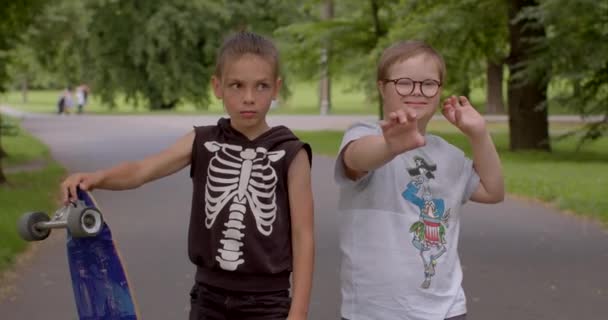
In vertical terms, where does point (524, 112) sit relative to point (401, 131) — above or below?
below

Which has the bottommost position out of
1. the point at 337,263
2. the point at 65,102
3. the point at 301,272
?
the point at 65,102

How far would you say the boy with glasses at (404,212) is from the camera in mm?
3160

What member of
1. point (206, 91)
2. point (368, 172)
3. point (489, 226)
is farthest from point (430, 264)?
point (206, 91)

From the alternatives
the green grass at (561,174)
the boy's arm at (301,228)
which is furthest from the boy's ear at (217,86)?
the green grass at (561,174)

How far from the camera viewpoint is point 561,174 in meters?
16.0

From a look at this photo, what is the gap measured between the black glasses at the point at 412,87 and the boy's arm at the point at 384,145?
0.74ft

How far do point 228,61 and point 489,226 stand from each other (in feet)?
25.2

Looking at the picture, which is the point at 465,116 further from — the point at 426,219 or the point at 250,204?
the point at 250,204

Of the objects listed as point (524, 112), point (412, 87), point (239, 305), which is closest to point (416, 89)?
point (412, 87)

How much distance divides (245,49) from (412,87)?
1.79ft

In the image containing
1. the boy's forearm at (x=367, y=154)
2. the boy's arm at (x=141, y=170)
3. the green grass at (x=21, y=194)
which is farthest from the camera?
the green grass at (x=21, y=194)

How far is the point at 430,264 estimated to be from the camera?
320 centimetres

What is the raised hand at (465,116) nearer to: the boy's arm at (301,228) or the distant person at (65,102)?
the boy's arm at (301,228)

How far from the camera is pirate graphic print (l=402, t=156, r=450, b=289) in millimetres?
3184
